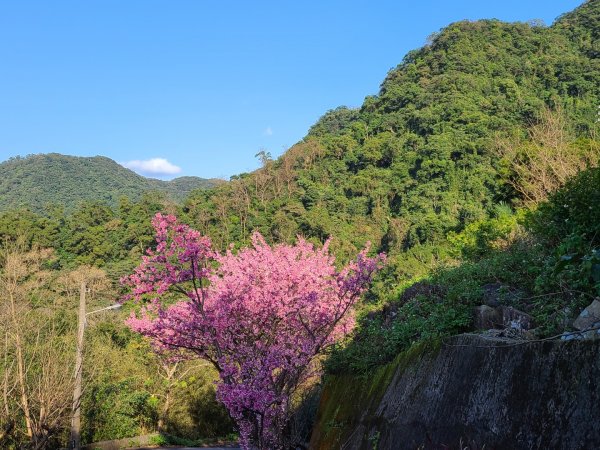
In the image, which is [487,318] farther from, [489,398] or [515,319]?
[489,398]

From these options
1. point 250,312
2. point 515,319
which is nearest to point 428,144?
point 250,312

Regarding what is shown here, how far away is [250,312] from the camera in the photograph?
8844 millimetres

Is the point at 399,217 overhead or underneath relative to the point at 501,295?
overhead

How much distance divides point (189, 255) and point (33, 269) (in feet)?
102

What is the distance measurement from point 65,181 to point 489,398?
93481mm

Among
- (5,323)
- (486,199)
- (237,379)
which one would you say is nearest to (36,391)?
(5,323)

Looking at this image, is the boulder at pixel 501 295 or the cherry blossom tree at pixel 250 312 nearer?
the boulder at pixel 501 295

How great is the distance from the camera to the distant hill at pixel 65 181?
77.3 meters

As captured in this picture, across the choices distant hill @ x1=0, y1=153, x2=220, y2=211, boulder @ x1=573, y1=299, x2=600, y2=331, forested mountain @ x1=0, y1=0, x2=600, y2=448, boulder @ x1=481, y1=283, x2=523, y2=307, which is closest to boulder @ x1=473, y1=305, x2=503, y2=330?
forested mountain @ x1=0, y1=0, x2=600, y2=448

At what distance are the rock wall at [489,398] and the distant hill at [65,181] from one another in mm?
66004

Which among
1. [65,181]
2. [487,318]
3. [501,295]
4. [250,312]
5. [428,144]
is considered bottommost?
[250,312]

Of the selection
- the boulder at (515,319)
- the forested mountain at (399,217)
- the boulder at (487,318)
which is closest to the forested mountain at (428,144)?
the forested mountain at (399,217)

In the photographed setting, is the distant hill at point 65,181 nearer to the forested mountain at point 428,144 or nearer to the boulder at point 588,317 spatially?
the forested mountain at point 428,144

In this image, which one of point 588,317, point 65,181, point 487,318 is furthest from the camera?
point 65,181
